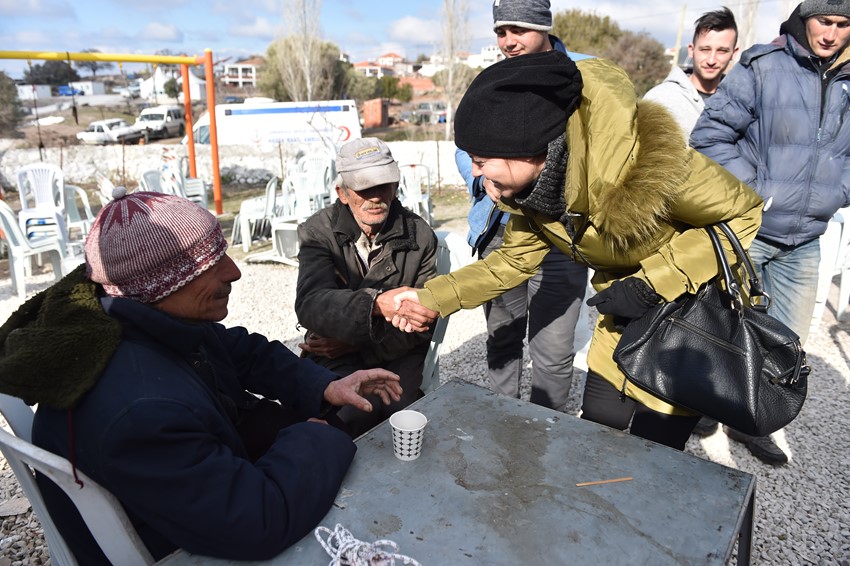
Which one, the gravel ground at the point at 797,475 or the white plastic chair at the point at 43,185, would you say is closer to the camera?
the gravel ground at the point at 797,475

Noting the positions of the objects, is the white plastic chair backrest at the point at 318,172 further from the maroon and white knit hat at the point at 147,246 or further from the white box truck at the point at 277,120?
the white box truck at the point at 277,120

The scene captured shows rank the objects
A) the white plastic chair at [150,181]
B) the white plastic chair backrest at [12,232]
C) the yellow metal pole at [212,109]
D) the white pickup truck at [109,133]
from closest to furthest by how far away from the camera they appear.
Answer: the white plastic chair backrest at [12,232]
the white plastic chair at [150,181]
the yellow metal pole at [212,109]
the white pickup truck at [109,133]

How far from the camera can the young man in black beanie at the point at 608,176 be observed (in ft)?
5.60

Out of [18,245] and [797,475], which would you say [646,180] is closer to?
[797,475]

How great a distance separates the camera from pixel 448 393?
207 cm

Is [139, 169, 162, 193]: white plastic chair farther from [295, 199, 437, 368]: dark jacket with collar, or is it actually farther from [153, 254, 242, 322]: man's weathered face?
[153, 254, 242, 322]: man's weathered face

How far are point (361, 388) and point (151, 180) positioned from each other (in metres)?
9.13

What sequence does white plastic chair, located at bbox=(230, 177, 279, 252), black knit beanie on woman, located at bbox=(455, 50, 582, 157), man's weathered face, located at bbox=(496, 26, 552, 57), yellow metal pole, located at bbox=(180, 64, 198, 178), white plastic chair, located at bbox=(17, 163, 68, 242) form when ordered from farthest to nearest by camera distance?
yellow metal pole, located at bbox=(180, 64, 198, 178) < white plastic chair, located at bbox=(230, 177, 279, 252) < white plastic chair, located at bbox=(17, 163, 68, 242) < man's weathered face, located at bbox=(496, 26, 552, 57) < black knit beanie on woman, located at bbox=(455, 50, 582, 157)

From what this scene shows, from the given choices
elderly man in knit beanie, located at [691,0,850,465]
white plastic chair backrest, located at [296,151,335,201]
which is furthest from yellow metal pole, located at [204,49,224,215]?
elderly man in knit beanie, located at [691,0,850,465]

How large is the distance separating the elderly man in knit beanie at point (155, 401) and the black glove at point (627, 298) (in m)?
0.99

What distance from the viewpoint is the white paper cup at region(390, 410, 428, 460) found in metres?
1.60

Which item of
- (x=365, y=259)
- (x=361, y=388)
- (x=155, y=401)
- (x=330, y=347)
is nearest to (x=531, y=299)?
(x=365, y=259)

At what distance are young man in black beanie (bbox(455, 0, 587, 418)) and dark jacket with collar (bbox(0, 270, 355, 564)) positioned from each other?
5.92 ft

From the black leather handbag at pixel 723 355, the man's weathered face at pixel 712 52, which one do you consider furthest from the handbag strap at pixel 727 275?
the man's weathered face at pixel 712 52
